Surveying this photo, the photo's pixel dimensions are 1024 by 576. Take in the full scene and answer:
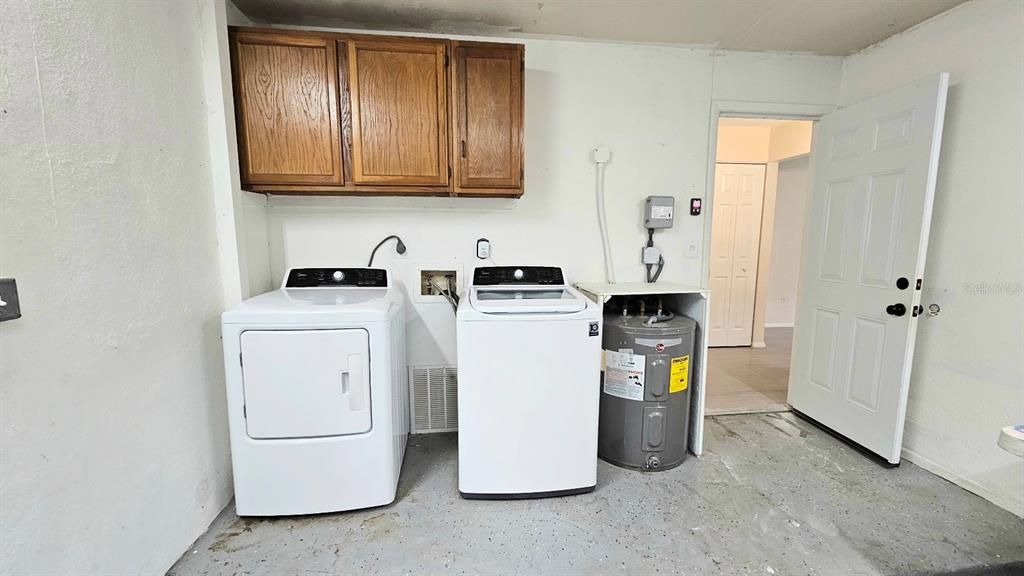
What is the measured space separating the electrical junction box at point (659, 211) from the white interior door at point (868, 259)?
991 mm

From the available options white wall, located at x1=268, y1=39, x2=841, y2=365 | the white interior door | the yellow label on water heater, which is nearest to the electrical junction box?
white wall, located at x1=268, y1=39, x2=841, y2=365

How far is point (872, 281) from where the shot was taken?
7.25 feet

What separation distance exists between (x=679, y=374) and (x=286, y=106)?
2353 millimetres

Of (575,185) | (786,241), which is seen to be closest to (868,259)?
(575,185)

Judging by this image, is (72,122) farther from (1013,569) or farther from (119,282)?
(1013,569)

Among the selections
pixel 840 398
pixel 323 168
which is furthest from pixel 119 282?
pixel 840 398

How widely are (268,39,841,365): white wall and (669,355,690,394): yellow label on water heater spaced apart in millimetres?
693

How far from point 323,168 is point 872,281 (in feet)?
9.79

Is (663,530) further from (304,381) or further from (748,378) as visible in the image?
(748,378)

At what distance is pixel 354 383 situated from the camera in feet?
5.47

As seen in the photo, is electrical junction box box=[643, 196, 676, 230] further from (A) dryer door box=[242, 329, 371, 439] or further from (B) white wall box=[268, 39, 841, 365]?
(A) dryer door box=[242, 329, 371, 439]

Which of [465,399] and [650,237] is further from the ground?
[650,237]

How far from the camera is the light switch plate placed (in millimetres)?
945

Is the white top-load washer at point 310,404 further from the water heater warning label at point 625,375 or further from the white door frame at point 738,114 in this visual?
the white door frame at point 738,114
